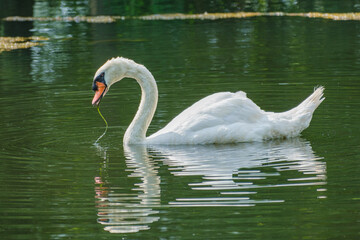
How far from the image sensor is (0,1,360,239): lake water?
25.2 ft

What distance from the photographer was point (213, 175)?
9.39 meters

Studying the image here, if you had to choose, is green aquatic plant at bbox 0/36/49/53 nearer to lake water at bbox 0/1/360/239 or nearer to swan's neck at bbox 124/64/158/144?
lake water at bbox 0/1/360/239

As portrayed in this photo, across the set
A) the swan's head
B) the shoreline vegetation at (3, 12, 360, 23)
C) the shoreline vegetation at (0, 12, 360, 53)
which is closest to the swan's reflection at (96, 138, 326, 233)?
the swan's head

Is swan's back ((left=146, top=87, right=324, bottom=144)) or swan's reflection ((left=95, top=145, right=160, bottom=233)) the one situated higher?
swan's back ((left=146, top=87, right=324, bottom=144))

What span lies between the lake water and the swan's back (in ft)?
0.57

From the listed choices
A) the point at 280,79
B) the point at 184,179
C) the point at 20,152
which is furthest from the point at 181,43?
the point at 184,179

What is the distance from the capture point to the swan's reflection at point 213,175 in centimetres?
813

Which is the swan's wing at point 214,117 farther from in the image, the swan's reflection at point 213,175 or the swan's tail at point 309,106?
the swan's tail at point 309,106

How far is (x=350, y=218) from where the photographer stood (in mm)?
7598

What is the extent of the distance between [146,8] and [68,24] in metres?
4.39

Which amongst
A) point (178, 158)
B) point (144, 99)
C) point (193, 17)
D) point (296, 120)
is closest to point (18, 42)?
point (193, 17)

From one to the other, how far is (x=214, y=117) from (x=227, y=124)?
216 millimetres

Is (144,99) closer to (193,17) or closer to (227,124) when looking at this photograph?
(227,124)

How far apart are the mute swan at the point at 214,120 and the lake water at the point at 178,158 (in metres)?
0.19
